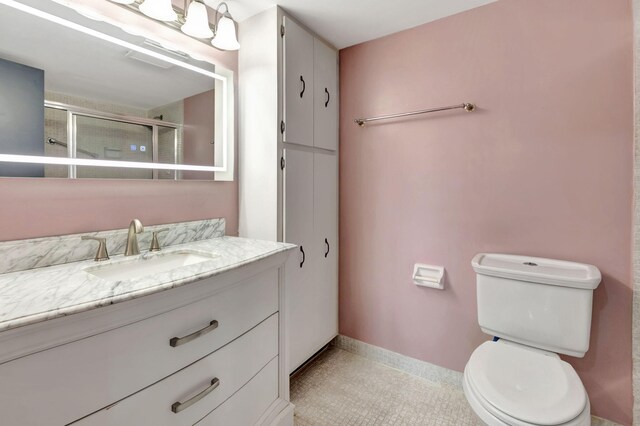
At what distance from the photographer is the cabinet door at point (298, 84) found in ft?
5.81

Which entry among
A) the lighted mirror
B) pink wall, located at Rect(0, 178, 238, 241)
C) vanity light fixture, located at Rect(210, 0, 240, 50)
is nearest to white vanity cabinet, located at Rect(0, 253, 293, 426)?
pink wall, located at Rect(0, 178, 238, 241)

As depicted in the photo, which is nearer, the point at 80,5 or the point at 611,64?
the point at 80,5

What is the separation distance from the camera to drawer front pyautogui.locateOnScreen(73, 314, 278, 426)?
859mm

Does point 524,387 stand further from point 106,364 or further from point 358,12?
point 358,12

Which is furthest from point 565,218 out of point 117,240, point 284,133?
point 117,240

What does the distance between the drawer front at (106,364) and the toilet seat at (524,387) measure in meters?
0.99

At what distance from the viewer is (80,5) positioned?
1.25m

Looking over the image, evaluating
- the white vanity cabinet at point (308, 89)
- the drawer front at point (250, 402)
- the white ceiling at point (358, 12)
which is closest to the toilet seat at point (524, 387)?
the drawer front at point (250, 402)

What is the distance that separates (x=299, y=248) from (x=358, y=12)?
1.43 meters

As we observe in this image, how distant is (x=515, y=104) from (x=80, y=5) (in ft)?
6.88

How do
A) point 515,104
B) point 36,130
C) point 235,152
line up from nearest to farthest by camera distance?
point 36,130, point 515,104, point 235,152

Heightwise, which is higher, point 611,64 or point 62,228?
point 611,64

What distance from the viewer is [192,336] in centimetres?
100

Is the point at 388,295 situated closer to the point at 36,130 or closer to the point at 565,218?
the point at 565,218
